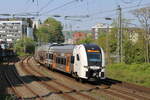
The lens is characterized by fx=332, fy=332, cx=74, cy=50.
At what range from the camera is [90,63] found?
77.1 ft

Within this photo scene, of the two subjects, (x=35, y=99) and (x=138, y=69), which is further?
(x=138, y=69)

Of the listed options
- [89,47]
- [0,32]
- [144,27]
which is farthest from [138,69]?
[0,32]

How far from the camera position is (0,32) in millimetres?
164250

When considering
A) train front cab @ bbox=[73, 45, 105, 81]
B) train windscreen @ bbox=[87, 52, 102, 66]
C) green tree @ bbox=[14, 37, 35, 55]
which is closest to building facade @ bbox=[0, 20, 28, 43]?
green tree @ bbox=[14, 37, 35, 55]

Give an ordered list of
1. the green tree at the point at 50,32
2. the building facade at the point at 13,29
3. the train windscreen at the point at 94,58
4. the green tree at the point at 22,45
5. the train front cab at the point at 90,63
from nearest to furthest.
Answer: the train front cab at the point at 90,63 → the train windscreen at the point at 94,58 → the green tree at the point at 22,45 → the green tree at the point at 50,32 → the building facade at the point at 13,29

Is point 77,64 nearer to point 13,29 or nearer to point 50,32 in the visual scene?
point 50,32

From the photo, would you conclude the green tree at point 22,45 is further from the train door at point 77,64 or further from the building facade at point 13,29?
the train door at point 77,64

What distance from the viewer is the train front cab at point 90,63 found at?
23312 millimetres

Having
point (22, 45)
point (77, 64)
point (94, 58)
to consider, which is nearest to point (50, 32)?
point (22, 45)

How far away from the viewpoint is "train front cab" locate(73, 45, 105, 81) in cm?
2331

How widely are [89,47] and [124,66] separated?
564 inches

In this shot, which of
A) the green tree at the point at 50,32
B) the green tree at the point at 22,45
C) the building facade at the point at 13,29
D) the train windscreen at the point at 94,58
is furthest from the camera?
the building facade at the point at 13,29

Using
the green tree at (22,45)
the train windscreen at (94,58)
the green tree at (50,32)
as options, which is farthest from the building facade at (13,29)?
the train windscreen at (94,58)

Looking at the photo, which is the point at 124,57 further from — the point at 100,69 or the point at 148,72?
the point at 100,69
